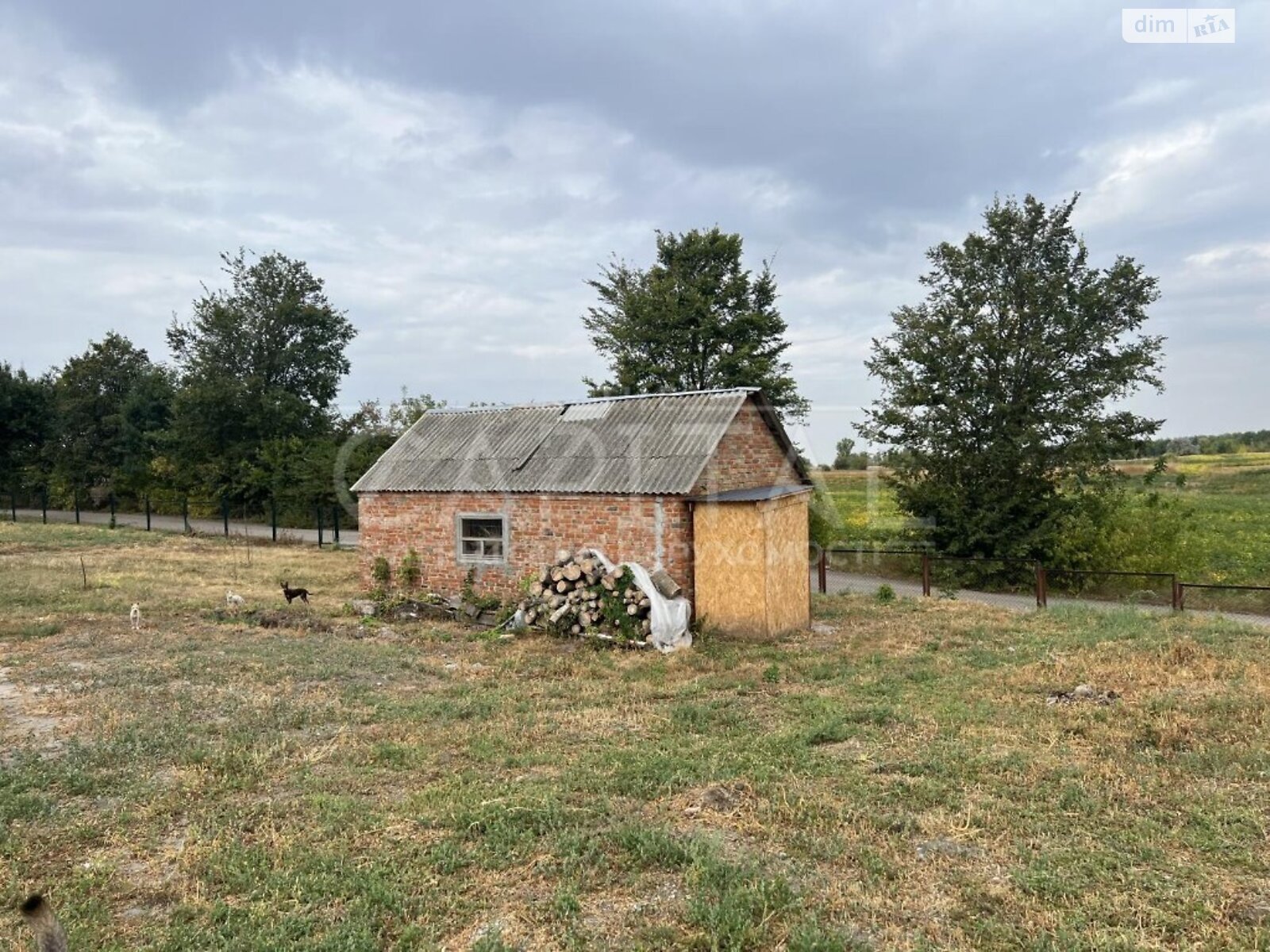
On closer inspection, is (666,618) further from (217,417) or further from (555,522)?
(217,417)

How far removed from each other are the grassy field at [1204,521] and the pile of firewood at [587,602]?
342 inches

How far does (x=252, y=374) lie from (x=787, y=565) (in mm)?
32694

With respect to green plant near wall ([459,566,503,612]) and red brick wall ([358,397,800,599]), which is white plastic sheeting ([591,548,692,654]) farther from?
green plant near wall ([459,566,503,612])

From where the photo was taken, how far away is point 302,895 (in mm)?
4527

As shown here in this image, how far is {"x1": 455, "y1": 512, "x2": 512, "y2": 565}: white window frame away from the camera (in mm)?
14258

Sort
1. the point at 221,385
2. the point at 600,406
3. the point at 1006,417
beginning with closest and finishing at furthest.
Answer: the point at 600,406 < the point at 1006,417 < the point at 221,385

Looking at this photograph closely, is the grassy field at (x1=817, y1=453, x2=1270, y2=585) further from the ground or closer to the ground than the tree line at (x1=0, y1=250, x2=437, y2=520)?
closer to the ground

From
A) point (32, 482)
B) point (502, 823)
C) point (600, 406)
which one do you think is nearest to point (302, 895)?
point (502, 823)

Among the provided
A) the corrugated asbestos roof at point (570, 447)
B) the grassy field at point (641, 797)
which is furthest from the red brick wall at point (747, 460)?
the grassy field at point (641, 797)

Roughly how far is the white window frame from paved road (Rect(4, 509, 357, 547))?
1369cm

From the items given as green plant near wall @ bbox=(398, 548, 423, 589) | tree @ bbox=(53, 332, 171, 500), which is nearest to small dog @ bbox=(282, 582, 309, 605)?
green plant near wall @ bbox=(398, 548, 423, 589)

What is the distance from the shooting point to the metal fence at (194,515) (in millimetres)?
30797

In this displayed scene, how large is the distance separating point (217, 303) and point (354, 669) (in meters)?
33.8

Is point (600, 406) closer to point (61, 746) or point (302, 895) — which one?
point (61, 746)
